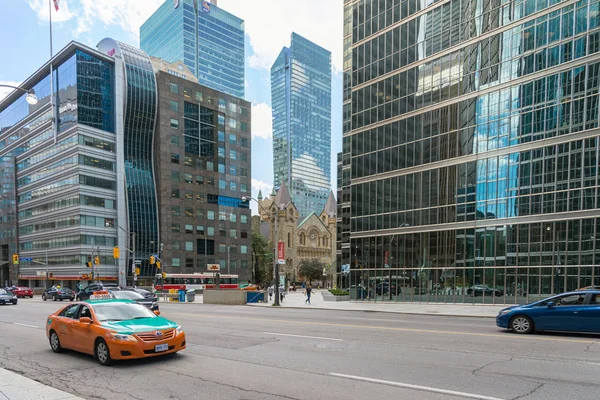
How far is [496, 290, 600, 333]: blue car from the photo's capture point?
39.4 ft

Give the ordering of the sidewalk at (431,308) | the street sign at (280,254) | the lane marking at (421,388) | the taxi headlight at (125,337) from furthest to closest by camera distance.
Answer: the street sign at (280,254)
the sidewalk at (431,308)
the taxi headlight at (125,337)
the lane marking at (421,388)

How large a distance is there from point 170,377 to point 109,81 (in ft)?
248

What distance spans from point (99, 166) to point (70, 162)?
177 inches

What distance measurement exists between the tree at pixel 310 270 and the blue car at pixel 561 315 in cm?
9570

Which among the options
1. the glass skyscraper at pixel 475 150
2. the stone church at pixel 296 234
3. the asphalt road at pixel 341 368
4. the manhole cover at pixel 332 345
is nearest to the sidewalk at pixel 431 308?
the glass skyscraper at pixel 475 150

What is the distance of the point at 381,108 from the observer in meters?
42.7

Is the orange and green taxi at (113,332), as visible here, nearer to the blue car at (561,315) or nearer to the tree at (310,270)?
the blue car at (561,315)

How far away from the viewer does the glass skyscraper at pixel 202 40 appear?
176m

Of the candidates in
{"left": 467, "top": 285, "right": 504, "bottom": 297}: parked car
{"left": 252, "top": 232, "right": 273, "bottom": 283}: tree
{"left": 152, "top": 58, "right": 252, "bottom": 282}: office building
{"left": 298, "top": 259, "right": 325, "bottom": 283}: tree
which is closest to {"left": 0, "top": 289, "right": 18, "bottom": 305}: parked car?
{"left": 467, "top": 285, "right": 504, "bottom": 297}: parked car

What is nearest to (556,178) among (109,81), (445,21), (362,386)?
(445,21)

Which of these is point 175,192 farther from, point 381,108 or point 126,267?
point 381,108

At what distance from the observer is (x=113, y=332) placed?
8.86m

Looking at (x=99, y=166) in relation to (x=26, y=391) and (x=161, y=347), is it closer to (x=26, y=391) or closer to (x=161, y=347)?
(x=161, y=347)

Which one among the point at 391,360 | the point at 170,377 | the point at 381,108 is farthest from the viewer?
the point at 381,108
